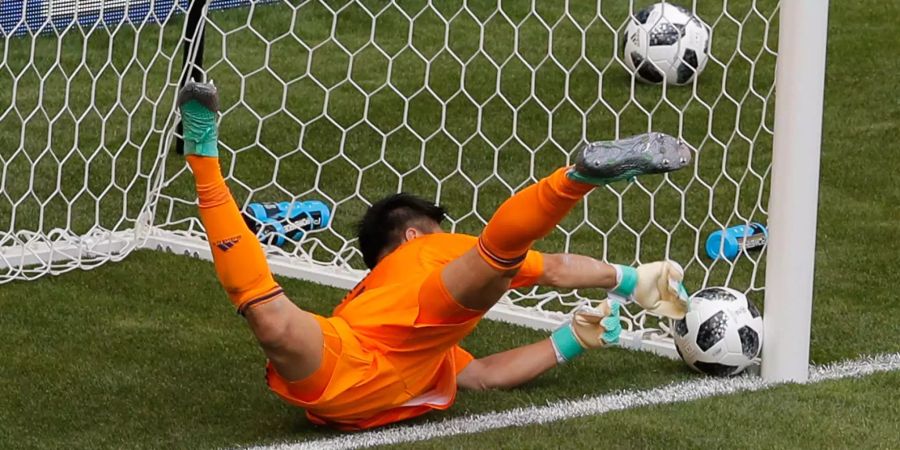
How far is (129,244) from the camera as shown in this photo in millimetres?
5117

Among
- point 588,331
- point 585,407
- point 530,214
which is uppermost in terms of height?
point 530,214

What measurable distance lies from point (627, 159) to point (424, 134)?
134 inches

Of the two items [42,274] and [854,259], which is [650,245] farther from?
[42,274]

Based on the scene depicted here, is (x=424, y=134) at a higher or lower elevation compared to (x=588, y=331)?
lower

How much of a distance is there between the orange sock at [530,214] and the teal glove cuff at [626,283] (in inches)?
25.2

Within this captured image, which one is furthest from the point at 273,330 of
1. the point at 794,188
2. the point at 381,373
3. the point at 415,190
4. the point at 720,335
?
the point at 415,190

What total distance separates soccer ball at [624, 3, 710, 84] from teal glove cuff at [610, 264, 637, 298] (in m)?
2.32

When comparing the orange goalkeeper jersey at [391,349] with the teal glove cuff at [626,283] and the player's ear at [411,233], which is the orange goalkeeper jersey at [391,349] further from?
the teal glove cuff at [626,283]

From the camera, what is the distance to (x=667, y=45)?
6.28 metres

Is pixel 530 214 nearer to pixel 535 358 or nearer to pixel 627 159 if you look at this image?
pixel 627 159

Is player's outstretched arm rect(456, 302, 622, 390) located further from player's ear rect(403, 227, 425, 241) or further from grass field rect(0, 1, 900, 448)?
player's ear rect(403, 227, 425, 241)

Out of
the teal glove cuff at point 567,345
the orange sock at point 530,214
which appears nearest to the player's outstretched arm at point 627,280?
the teal glove cuff at point 567,345

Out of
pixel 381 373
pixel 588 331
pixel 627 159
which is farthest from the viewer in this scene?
pixel 588 331

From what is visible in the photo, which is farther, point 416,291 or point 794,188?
point 794,188
